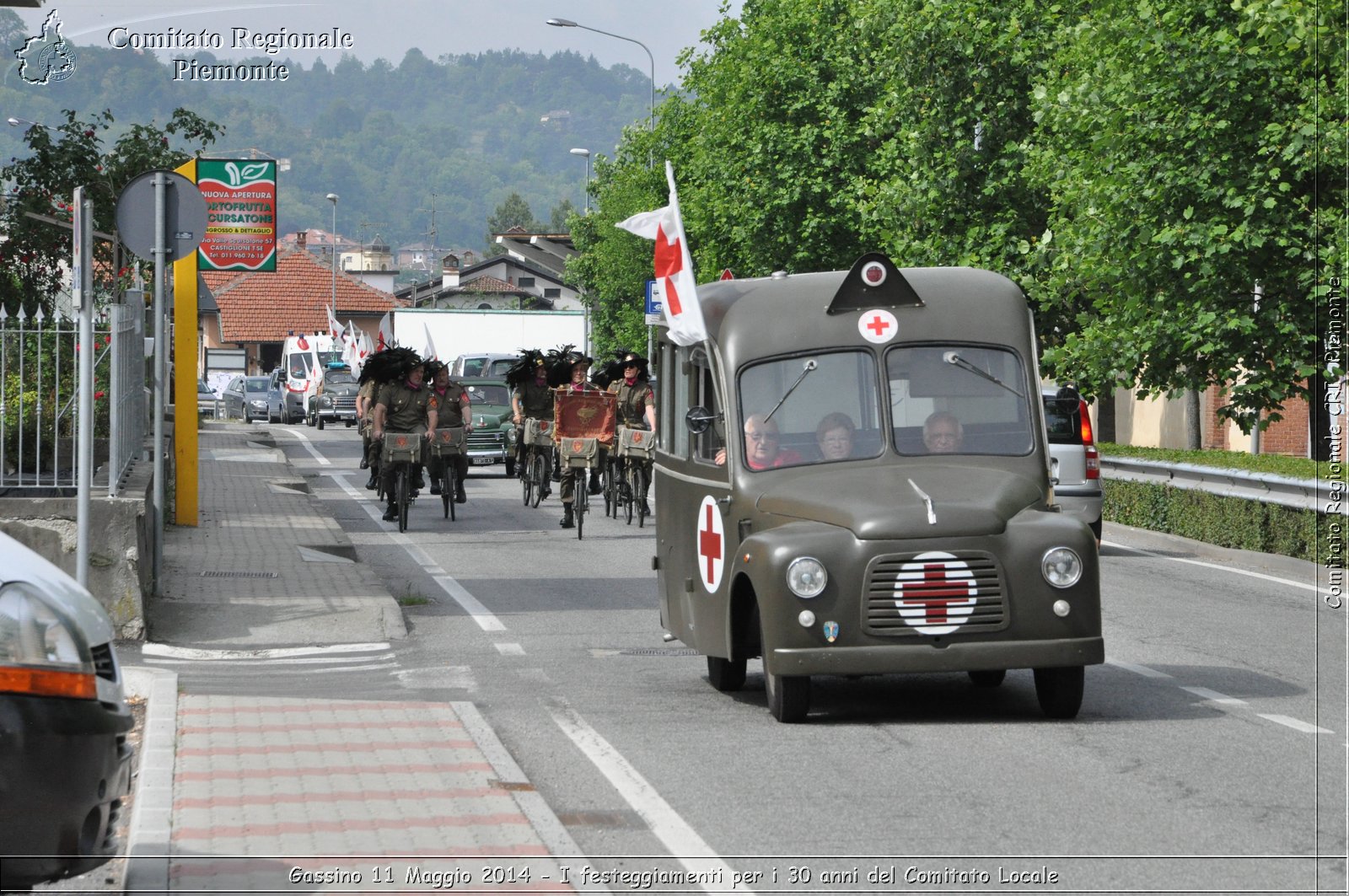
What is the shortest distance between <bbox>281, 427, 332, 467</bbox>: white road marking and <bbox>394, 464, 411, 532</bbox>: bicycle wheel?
14.6 m

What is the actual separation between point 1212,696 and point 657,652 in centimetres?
350

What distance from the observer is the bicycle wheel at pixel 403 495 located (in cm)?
2208

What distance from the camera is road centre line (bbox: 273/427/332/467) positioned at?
125ft

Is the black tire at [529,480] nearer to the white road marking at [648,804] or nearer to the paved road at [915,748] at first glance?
the paved road at [915,748]

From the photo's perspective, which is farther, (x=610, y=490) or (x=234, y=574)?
(x=610, y=490)

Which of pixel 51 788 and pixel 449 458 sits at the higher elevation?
pixel 449 458

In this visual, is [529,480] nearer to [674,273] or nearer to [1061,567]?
[674,273]

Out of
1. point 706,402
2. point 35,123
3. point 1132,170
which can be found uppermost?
point 35,123

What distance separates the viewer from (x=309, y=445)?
45375mm

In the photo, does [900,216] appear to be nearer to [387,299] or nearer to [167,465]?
[167,465]

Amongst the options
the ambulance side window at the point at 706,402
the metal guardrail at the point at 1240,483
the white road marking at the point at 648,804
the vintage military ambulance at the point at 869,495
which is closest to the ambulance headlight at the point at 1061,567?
the vintage military ambulance at the point at 869,495

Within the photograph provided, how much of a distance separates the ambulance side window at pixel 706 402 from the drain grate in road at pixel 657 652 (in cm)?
204

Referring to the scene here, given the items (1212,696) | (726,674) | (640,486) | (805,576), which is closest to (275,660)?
(726,674)

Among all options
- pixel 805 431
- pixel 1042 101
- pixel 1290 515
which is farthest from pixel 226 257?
pixel 805 431
